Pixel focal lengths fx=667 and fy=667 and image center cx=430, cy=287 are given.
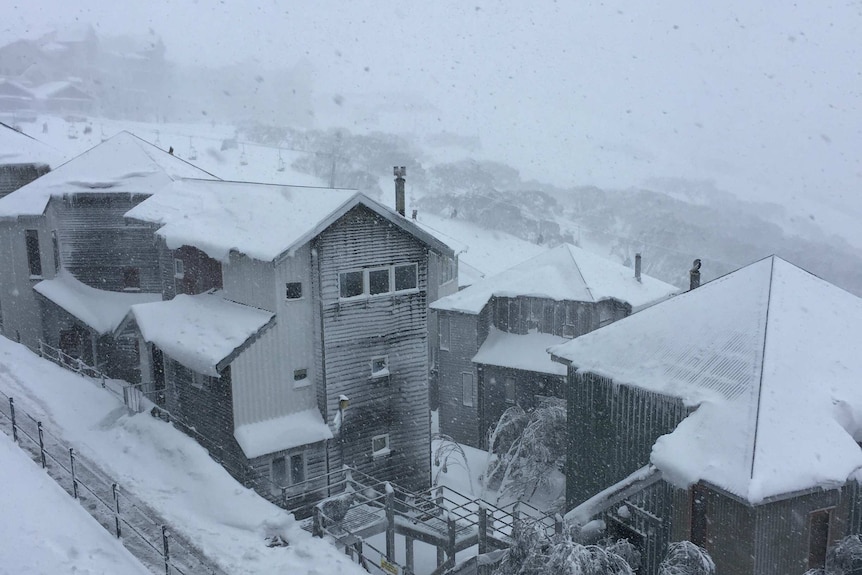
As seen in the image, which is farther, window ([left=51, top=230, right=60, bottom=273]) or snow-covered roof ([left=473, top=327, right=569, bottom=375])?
snow-covered roof ([left=473, top=327, right=569, bottom=375])

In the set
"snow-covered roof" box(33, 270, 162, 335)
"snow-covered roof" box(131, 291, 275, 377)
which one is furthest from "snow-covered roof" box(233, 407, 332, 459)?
"snow-covered roof" box(33, 270, 162, 335)

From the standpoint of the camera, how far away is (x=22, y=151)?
1362 inches

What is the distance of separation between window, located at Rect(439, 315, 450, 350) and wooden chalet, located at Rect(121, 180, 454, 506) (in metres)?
9.24

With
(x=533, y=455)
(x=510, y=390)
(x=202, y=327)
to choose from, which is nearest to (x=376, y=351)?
(x=202, y=327)

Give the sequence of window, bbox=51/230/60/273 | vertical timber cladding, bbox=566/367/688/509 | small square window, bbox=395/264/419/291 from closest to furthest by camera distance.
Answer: vertical timber cladding, bbox=566/367/688/509 → small square window, bbox=395/264/419/291 → window, bbox=51/230/60/273

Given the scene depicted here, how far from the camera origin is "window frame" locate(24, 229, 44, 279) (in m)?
29.2

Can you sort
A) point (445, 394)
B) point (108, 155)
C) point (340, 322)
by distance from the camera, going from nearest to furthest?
point (340, 322)
point (108, 155)
point (445, 394)

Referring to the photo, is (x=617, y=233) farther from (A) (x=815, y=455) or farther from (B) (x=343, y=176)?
(A) (x=815, y=455)

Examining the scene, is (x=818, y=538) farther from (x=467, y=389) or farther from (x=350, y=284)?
(x=467, y=389)

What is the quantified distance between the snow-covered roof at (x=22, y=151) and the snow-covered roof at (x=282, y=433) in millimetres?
22923

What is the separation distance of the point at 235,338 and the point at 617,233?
111 m

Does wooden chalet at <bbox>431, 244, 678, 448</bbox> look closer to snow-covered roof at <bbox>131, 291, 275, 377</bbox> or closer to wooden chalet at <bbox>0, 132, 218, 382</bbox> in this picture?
snow-covered roof at <bbox>131, 291, 275, 377</bbox>

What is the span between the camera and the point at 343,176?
104500 mm

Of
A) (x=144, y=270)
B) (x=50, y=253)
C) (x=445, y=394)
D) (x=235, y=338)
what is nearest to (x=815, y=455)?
(x=235, y=338)
